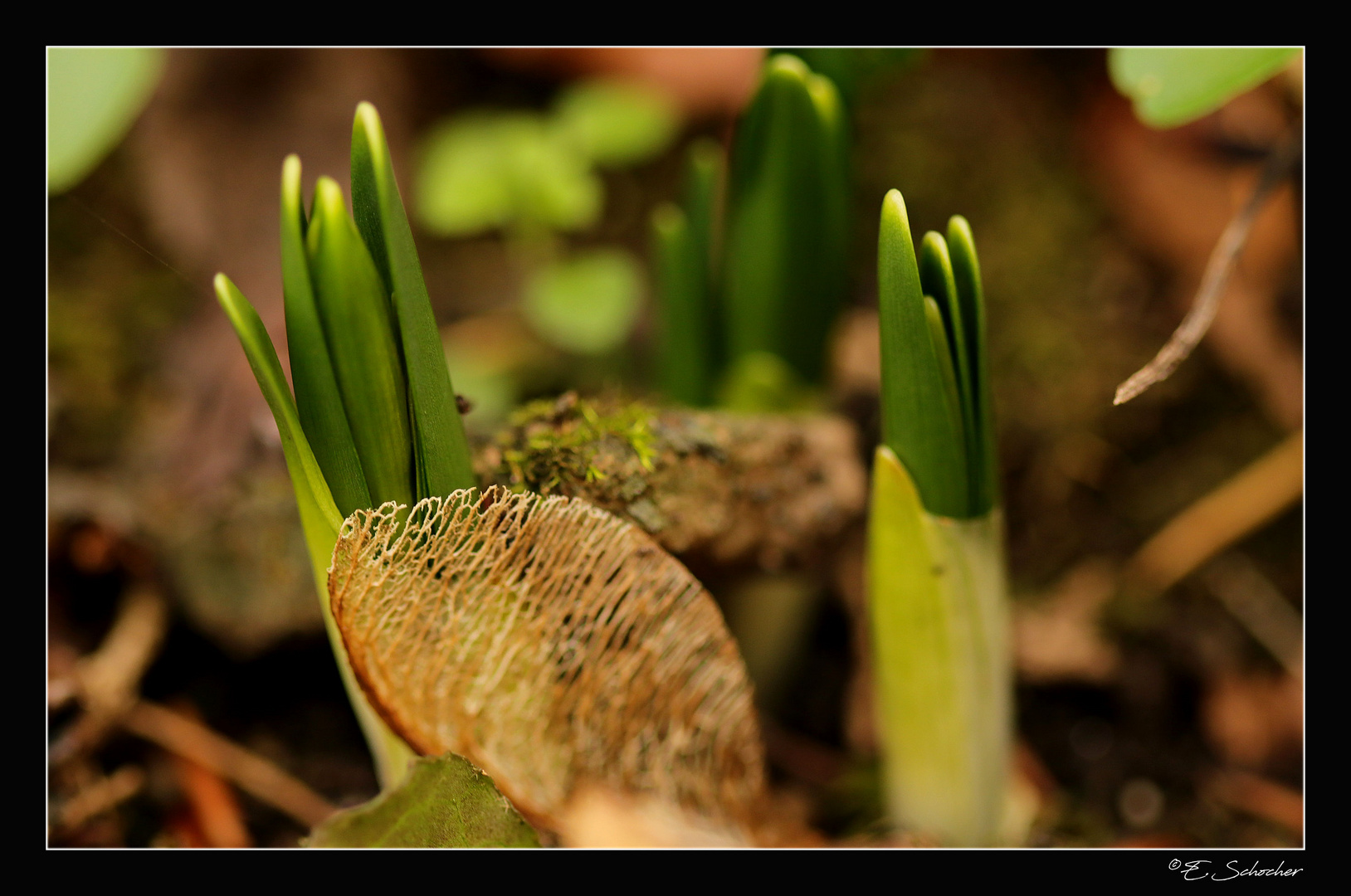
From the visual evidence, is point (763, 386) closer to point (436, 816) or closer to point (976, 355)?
point (976, 355)

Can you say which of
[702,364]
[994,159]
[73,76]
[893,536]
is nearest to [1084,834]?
[893,536]

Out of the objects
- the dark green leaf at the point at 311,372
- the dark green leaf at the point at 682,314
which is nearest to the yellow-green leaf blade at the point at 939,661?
the dark green leaf at the point at 682,314

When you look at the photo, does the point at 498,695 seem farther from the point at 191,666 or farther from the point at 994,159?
the point at 994,159

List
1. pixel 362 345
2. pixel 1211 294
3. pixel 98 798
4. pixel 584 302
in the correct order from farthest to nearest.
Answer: pixel 584 302 < pixel 98 798 < pixel 1211 294 < pixel 362 345

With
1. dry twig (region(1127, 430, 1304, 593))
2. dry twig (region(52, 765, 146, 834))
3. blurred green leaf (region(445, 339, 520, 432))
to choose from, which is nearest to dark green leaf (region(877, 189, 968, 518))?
blurred green leaf (region(445, 339, 520, 432))

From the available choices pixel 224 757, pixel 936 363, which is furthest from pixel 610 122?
pixel 224 757

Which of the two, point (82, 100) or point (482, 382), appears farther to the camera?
point (482, 382)

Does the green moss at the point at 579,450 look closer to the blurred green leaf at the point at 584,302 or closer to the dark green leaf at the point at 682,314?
the dark green leaf at the point at 682,314
